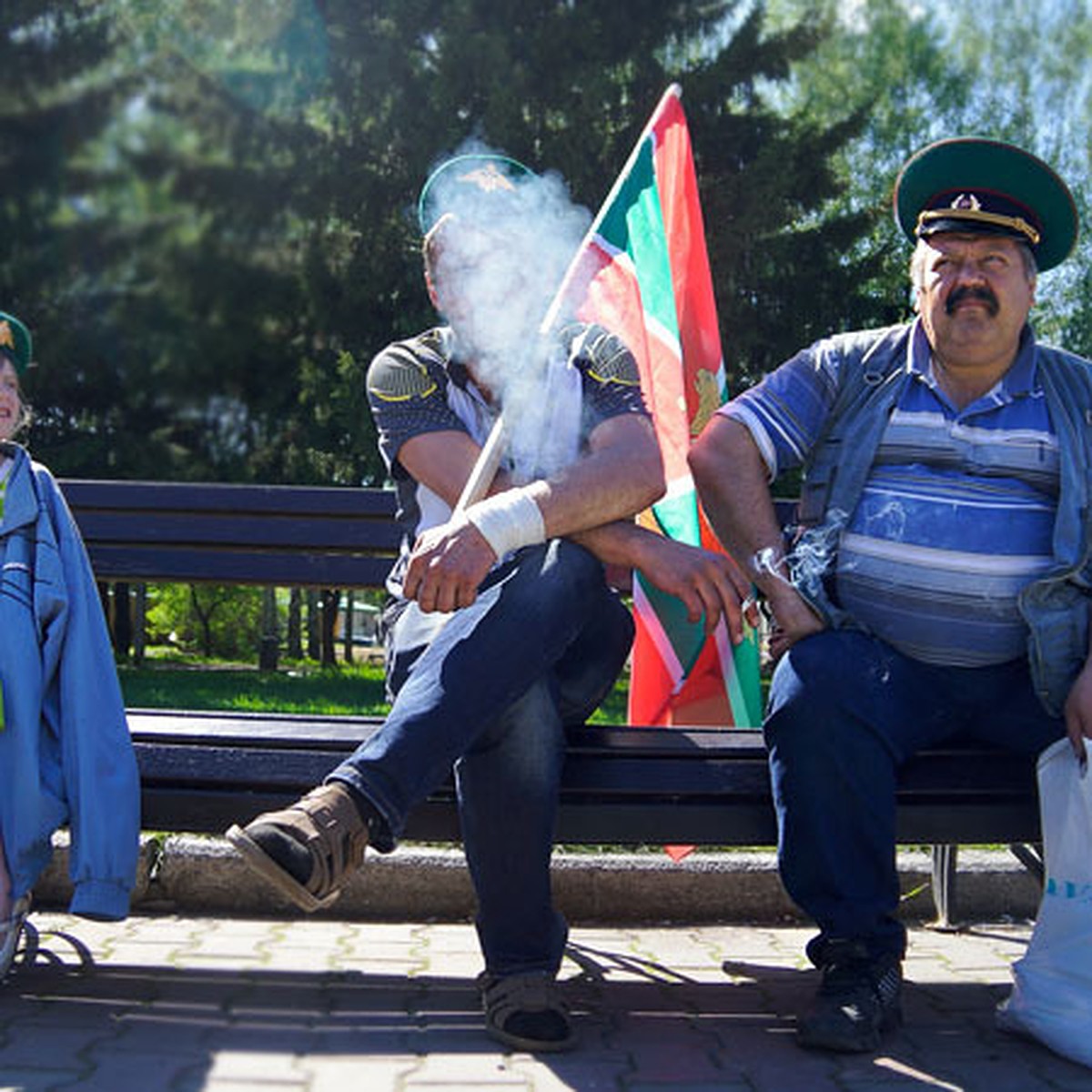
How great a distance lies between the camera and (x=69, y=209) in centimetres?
209

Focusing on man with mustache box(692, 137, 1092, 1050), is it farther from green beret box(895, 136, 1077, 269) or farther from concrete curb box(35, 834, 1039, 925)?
concrete curb box(35, 834, 1039, 925)

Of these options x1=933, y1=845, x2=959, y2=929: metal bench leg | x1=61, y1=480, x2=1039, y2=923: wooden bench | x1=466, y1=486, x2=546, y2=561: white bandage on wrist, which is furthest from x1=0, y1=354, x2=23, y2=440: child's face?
x1=933, y1=845, x2=959, y2=929: metal bench leg

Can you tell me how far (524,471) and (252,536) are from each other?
144 centimetres

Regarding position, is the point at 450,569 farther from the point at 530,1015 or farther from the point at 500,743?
the point at 530,1015

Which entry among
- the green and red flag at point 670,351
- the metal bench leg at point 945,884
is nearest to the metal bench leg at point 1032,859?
the metal bench leg at point 945,884

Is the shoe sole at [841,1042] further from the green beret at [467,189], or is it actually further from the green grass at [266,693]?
the green grass at [266,693]

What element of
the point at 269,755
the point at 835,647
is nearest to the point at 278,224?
the point at 269,755

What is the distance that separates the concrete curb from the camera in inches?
148

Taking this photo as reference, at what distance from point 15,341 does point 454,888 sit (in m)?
1.81

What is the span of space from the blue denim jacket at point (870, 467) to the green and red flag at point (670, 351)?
700 millimetres

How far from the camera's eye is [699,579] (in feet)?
9.11

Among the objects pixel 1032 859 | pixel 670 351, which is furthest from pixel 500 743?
pixel 670 351

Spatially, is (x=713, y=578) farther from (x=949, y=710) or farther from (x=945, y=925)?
(x=945, y=925)

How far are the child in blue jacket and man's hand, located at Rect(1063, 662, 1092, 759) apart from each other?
1831mm
